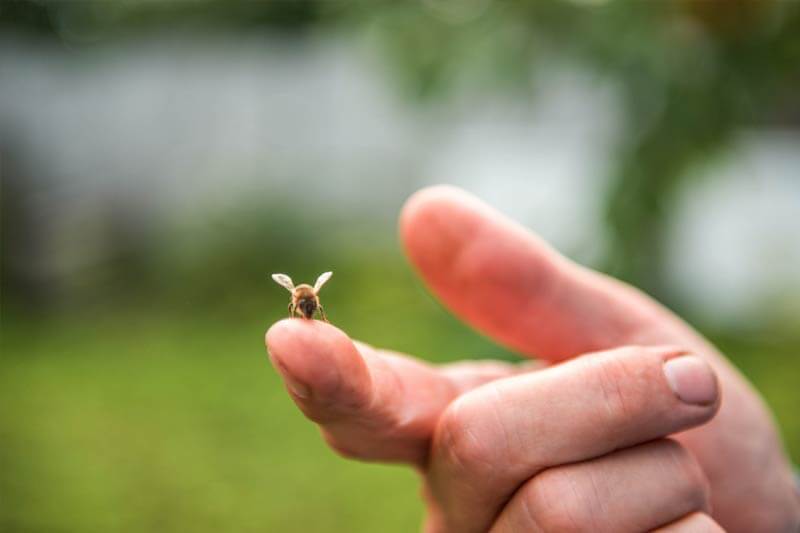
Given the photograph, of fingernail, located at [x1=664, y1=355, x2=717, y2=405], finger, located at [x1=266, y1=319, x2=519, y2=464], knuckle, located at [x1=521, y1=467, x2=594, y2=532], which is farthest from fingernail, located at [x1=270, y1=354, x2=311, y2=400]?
fingernail, located at [x1=664, y1=355, x2=717, y2=405]

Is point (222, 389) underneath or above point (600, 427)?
underneath

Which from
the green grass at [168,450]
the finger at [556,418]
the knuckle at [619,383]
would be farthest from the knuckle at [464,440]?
the green grass at [168,450]

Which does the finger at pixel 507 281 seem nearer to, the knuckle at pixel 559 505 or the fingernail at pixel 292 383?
the knuckle at pixel 559 505

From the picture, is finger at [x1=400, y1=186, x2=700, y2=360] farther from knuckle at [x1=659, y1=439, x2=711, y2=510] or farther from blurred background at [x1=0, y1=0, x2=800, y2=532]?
blurred background at [x1=0, y1=0, x2=800, y2=532]

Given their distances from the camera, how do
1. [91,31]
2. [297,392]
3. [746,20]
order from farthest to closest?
[91,31]
[746,20]
[297,392]

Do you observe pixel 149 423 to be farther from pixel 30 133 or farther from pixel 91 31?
pixel 91 31

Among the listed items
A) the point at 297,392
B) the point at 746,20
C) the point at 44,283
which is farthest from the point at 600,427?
the point at 44,283
